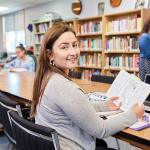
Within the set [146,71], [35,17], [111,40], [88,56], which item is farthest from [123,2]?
[35,17]

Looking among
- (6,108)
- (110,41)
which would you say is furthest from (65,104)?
(110,41)

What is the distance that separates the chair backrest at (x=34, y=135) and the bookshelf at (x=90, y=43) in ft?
13.5

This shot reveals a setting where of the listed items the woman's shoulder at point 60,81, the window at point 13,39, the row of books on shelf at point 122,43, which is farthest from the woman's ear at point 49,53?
the window at point 13,39

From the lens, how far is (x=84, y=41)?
5684 millimetres

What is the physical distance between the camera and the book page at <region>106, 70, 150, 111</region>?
4.42 ft

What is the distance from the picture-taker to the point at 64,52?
1343 mm

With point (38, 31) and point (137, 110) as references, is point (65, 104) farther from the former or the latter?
point (38, 31)

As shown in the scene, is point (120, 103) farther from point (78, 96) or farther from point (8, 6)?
point (8, 6)

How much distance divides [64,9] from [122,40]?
8.00 feet

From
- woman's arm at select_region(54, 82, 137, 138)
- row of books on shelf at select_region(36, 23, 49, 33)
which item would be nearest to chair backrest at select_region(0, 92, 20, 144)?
woman's arm at select_region(54, 82, 137, 138)

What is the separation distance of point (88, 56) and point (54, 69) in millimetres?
4359

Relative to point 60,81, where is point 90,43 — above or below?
above

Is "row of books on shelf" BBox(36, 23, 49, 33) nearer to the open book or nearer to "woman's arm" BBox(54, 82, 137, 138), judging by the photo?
the open book

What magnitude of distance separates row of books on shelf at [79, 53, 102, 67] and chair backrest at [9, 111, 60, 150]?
415 cm
